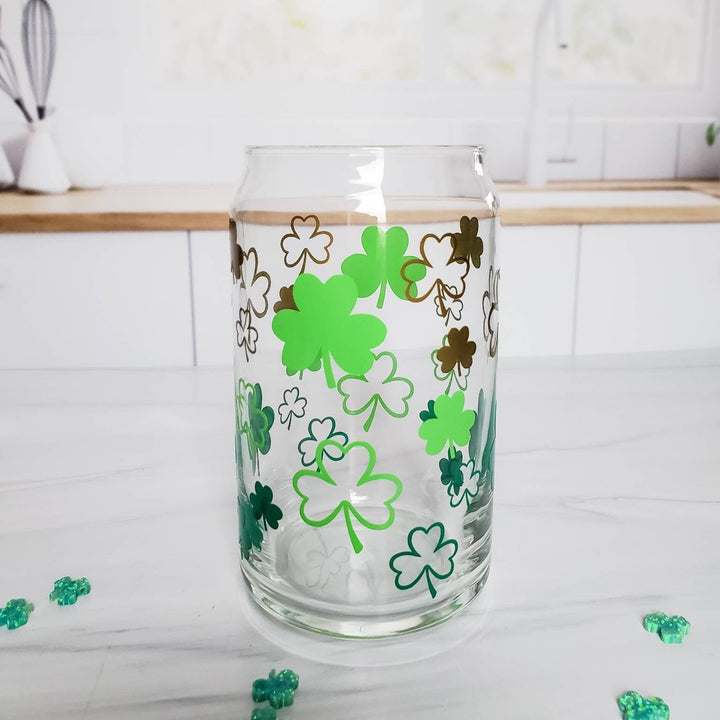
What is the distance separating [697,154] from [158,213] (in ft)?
4.46

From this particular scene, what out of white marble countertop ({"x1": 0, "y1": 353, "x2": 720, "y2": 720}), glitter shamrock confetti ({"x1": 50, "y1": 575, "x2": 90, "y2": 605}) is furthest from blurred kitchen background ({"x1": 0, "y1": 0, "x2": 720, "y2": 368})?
glitter shamrock confetti ({"x1": 50, "y1": 575, "x2": 90, "y2": 605})

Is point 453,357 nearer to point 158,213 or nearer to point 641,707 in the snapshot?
point 641,707

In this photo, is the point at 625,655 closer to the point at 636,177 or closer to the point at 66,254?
the point at 66,254

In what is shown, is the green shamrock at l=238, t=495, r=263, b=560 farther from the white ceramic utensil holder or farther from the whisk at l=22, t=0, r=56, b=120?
the whisk at l=22, t=0, r=56, b=120

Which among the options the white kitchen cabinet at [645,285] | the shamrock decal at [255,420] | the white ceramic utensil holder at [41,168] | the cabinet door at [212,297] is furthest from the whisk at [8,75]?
the shamrock decal at [255,420]

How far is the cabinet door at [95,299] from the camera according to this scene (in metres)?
1.26

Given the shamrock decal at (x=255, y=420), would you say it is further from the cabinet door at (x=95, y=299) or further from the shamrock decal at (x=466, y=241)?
the cabinet door at (x=95, y=299)

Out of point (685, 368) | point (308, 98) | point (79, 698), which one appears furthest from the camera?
point (308, 98)

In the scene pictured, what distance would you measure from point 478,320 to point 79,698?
22cm

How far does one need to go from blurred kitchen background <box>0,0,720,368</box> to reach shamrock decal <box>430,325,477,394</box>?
3.27ft

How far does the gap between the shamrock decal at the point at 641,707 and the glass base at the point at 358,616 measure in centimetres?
8

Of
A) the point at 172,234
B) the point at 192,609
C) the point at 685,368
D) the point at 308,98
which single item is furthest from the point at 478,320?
the point at 308,98

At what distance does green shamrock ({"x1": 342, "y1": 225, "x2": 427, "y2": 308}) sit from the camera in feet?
1.07

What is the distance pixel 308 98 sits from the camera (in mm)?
1882
